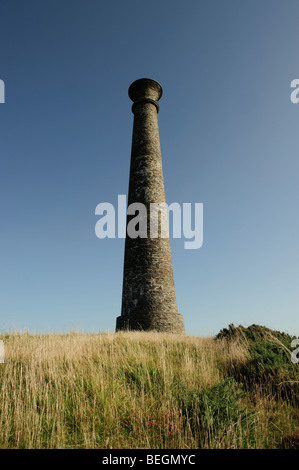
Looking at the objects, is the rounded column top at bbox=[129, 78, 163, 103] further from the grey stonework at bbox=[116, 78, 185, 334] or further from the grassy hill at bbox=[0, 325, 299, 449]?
the grassy hill at bbox=[0, 325, 299, 449]

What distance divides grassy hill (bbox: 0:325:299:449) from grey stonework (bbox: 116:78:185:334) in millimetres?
5279

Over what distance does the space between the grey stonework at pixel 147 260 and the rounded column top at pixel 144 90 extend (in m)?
0.15

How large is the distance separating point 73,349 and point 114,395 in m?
2.65

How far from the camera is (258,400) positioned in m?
4.37

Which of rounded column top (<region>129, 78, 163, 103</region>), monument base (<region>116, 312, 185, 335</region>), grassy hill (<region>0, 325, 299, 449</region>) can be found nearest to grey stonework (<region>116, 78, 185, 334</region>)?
monument base (<region>116, 312, 185, 335</region>)

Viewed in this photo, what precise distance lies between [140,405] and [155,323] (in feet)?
24.0

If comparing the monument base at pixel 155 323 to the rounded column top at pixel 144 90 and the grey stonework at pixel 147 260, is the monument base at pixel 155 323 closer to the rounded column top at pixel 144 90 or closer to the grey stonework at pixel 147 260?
the grey stonework at pixel 147 260

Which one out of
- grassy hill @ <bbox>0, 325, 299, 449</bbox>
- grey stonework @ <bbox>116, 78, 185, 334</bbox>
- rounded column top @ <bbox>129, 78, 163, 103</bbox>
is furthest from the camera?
rounded column top @ <bbox>129, 78, 163, 103</bbox>

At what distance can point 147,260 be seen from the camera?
38.7 feet

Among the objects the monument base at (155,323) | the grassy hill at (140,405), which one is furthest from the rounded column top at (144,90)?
the grassy hill at (140,405)

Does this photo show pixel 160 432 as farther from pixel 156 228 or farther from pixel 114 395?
pixel 156 228

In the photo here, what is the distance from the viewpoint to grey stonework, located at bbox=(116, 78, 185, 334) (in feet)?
36.6

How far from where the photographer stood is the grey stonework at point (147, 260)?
11.1 m

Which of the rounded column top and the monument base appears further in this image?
the rounded column top
